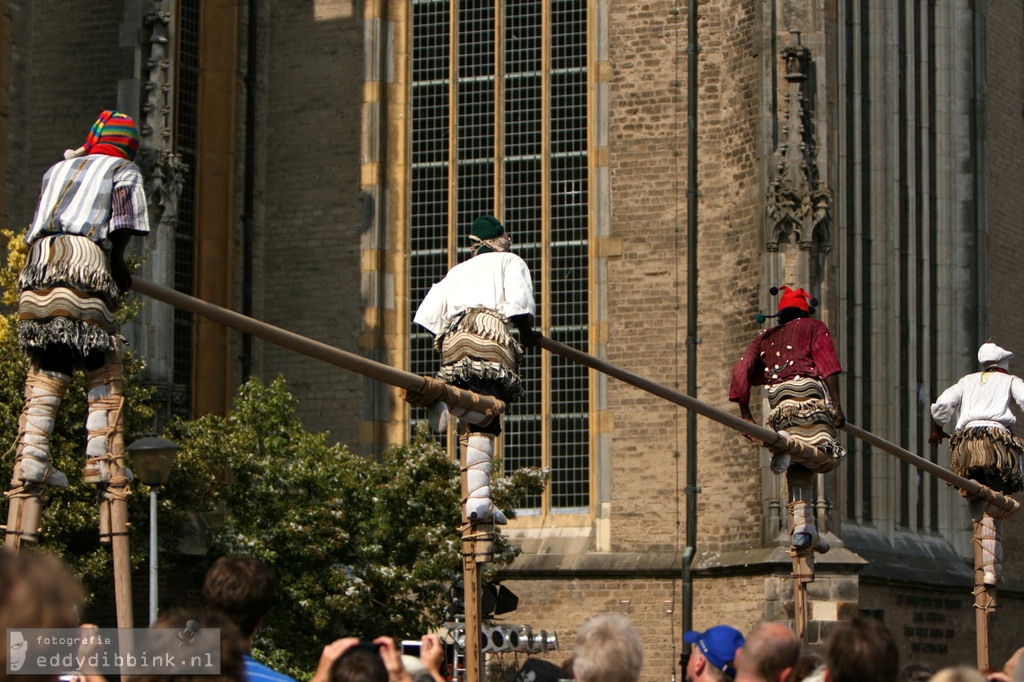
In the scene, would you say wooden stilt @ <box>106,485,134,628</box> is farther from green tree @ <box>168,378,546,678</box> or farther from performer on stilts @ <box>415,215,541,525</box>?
green tree @ <box>168,378,546,678</box>

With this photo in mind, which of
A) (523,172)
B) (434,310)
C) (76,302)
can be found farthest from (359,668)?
(523,172)

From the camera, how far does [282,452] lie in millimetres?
23094

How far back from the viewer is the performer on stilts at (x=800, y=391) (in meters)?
13.9

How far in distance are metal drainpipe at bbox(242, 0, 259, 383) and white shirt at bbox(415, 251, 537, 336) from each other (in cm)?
1637

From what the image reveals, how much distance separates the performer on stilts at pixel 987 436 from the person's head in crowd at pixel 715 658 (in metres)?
10.2

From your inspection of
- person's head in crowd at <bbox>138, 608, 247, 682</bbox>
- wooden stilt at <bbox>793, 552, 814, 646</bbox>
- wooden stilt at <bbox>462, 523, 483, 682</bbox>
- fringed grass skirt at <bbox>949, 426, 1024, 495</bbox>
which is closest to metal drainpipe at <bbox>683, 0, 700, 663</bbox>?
fringed grass skirt at <bbox>949, 426, 1024, 495</bbox>

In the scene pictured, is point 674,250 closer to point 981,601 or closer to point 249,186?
point 249,186

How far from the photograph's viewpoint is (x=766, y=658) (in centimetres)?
651

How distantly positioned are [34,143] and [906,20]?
515 inches

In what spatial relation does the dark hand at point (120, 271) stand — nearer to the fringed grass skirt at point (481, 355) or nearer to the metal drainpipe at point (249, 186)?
the fringed grass skirt at point (481, 355)

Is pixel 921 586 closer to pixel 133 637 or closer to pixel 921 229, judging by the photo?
pixel 921 229

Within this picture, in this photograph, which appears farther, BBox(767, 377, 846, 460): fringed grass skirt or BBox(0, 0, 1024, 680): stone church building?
BBox(0, 0, 1024, 680): stone church building

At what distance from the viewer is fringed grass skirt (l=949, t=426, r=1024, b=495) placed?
16.8 meters

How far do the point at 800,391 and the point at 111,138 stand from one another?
19.9 feet
